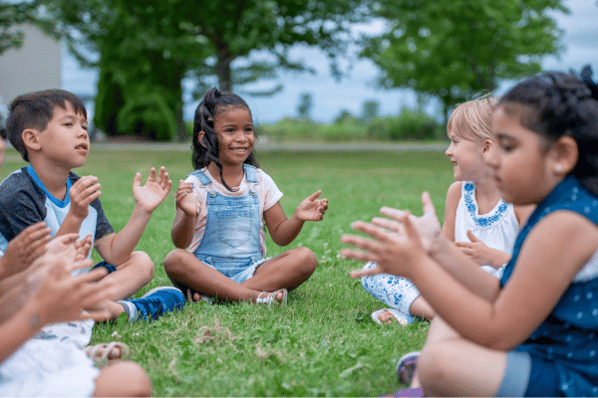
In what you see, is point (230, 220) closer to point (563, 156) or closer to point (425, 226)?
point (425, 226)

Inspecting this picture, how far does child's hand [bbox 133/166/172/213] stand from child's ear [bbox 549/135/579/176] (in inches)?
73.9

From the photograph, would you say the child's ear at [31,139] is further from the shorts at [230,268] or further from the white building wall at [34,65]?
the white building wall at [34,65]

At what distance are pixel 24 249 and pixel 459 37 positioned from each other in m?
24.0

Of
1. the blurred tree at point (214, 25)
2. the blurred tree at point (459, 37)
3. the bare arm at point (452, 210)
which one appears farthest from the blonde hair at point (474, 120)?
the blurred tree at point (459, 37)

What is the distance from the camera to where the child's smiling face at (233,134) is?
141 inches

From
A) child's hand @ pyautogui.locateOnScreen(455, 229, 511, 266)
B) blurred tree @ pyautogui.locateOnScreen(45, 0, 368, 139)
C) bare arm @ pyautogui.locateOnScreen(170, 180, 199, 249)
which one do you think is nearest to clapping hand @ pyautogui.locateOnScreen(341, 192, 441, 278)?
child's hand @ pyautogui.locateOnScreen(455, 229, 511, 266)

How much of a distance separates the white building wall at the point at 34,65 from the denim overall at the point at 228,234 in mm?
31783

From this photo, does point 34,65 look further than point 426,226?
Yes

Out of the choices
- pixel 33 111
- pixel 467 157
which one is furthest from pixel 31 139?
pixel 467 157

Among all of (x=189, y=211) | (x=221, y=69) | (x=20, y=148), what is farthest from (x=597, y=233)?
(x=221, y=69)

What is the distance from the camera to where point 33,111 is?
9.32 feet

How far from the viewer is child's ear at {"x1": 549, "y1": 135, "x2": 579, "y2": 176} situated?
1.65 m

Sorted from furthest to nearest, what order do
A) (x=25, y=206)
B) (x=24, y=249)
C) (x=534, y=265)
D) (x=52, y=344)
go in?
1. (x=25, y=206)
2. (x=24, y=249)
3. (x=52, y=344)
4. (x=534, y=265)

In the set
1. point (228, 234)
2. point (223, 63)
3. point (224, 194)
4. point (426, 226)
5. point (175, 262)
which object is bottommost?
point (175, 262)
